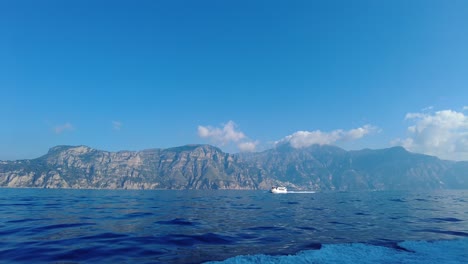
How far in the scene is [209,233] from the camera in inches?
1014

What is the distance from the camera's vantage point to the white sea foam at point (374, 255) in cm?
1603

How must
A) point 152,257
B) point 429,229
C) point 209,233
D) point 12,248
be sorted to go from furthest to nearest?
point 429,229 < point 209,233 < point 12,248 < point 152,257

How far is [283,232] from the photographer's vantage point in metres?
26.7

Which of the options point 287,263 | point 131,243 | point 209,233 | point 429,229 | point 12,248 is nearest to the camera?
point 287,263

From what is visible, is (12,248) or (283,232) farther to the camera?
(283,232)

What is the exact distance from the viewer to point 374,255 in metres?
17.6

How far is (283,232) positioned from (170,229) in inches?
453


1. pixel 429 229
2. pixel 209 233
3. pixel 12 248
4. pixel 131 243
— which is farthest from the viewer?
pixel 429 229

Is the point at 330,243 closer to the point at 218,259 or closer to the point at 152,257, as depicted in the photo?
the point at 218,259

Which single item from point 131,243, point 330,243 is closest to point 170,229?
point 131,243

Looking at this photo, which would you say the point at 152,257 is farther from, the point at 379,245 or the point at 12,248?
→ the point at 379,245

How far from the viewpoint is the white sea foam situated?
16031 mm

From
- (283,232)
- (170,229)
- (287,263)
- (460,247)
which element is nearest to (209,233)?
(170,229)

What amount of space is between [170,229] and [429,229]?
2864 cm
